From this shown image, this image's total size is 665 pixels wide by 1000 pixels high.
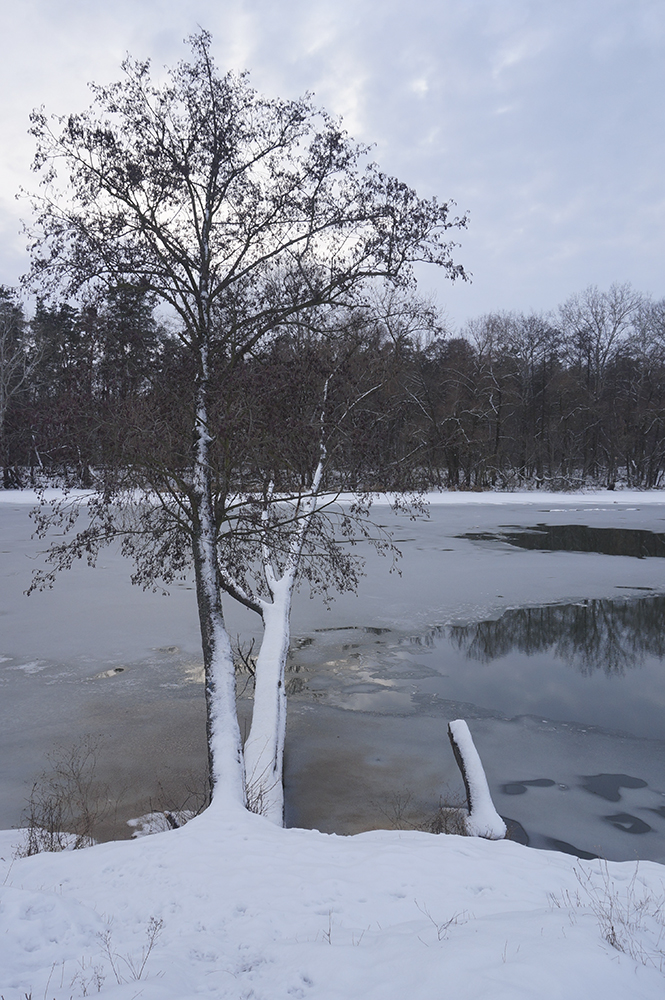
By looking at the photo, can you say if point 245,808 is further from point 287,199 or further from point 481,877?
point 287,199

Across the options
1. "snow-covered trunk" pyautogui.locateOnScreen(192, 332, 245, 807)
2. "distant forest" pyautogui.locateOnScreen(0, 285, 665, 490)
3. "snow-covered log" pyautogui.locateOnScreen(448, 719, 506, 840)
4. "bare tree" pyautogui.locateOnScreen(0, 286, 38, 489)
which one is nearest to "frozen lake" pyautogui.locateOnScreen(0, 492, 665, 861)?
"snow-covered log" pyautogui.locateOnScreen(448, 719, 506, 840)

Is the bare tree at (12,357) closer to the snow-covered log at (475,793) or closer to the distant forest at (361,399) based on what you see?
the distant forest at (361,399)

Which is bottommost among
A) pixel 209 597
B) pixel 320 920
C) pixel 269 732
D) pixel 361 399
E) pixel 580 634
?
pixel 580 634

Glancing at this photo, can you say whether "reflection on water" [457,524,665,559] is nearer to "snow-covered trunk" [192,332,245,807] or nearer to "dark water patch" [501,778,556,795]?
"dark water patch" [501,778,556,795]

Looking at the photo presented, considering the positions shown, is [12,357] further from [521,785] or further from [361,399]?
[521,785]

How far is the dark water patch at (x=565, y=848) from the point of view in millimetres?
6043

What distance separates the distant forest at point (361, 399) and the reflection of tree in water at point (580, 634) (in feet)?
11.8

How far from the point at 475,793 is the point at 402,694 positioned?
360 cm

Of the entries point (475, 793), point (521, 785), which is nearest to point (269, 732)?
point (475, 793)

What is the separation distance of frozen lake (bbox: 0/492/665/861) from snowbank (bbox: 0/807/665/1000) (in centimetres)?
158

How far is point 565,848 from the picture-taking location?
6.21 m

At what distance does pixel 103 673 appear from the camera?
1113 centimetres

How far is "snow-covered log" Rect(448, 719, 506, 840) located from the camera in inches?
241

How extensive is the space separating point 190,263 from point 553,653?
9342 mm
